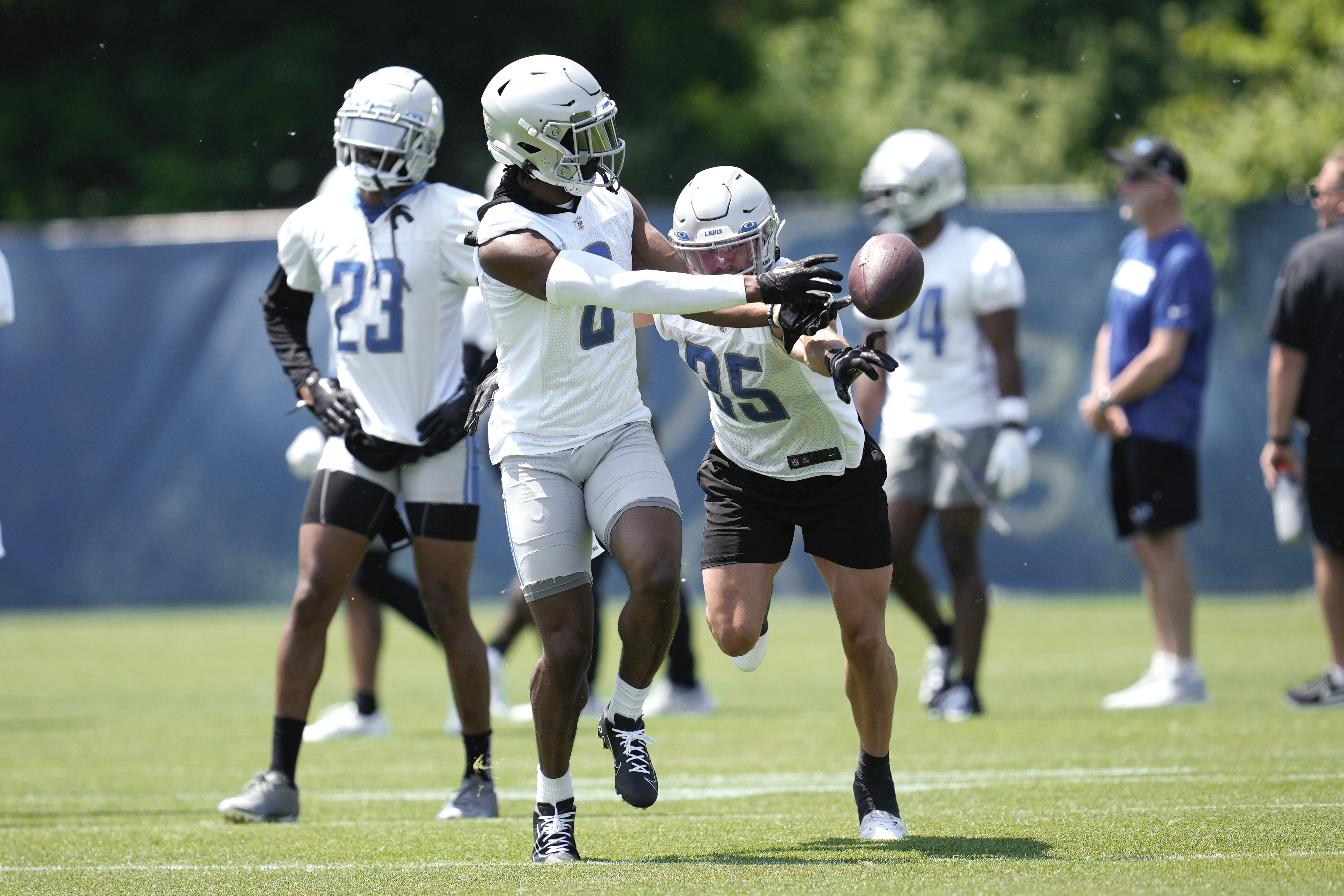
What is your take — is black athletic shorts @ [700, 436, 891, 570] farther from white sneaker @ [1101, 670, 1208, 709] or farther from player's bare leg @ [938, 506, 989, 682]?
white sneaker @ [1101, 670, 1208, 709]

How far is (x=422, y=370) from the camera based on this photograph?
5277 mm

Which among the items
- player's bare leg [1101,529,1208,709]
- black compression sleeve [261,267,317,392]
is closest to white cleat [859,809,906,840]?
black compression sleeve [261,267,317,392]

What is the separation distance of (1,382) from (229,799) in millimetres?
8713

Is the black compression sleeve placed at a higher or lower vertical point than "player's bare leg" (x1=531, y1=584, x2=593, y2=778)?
higher

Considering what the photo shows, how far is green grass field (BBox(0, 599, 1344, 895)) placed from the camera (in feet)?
13.1

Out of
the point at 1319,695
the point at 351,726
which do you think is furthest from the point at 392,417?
the point at 1319,695

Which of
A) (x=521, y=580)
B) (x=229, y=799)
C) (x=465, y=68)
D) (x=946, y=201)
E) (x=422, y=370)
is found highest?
(x=465, y=68)

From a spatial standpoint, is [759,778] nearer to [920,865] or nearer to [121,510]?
[920,865]

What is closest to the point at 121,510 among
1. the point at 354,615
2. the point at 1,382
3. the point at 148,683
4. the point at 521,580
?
the point at 1,382

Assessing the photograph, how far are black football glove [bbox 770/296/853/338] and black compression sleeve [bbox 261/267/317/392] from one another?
2.10 meters

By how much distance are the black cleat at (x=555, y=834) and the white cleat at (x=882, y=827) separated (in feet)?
2.56

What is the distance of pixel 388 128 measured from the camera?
5238 mm

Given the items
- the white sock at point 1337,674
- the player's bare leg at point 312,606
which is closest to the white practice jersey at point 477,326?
the player's bare leg at point 312,606

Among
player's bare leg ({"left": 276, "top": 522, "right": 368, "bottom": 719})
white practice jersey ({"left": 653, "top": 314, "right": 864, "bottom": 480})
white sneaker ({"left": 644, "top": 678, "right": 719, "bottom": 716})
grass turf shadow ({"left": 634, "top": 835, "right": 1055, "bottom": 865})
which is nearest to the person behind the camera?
grass turf shadow ({"left": 634, "top": 835, "right": 1055, "bottom": 865})
